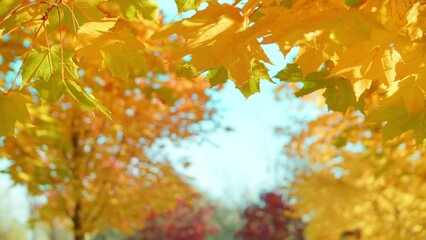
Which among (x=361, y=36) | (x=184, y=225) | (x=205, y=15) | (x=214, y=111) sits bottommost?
(x=361, y=36)

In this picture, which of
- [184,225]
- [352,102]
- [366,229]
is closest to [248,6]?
[352,102]

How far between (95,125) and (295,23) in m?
5.88

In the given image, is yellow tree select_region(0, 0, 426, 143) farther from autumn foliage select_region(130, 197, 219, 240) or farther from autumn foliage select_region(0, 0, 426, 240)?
autumn foliage select_region(130, 197, 219, 240)

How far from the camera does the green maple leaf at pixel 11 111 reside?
148 cm

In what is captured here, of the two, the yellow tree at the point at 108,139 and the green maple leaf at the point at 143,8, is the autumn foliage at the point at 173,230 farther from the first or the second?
the green maple leaf at the point at 143,8

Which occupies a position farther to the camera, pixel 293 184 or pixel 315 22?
pixel 293 184

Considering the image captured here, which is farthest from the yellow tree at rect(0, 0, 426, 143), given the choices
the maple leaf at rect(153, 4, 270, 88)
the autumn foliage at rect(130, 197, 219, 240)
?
the autumn foliage at rect(130, 197, 219, 240)

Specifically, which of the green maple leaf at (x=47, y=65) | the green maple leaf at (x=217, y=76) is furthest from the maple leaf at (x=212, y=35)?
the green maple leaf at (x=47, y=65)

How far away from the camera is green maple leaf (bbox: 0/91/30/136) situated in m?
1.48

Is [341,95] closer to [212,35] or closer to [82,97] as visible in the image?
[212,35]

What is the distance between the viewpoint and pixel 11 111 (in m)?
1.49

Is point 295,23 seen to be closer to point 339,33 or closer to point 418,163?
point 339,33

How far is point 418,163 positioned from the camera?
15.4 feet

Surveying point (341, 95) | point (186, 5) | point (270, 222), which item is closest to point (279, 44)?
point (186, 5)
